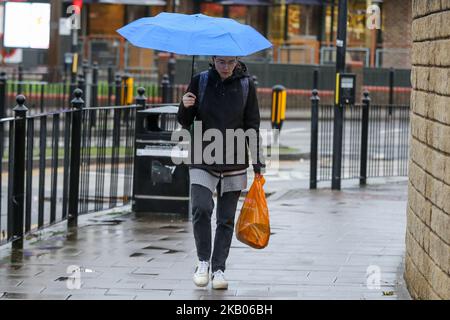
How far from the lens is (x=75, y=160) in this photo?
39.3ft

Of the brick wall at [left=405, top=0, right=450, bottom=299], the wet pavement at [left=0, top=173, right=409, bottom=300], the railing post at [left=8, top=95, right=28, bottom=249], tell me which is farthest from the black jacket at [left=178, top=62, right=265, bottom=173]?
the railing post at [left=8, top=95, right=28, bottom=249]

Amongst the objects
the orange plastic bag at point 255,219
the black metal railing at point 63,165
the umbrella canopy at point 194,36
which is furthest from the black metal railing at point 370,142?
the orange plastic bag at point 255,219

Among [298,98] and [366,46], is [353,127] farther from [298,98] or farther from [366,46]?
[366,46]

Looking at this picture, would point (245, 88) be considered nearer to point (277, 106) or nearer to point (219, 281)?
point (219, 281)

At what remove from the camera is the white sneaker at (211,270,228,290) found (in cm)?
865

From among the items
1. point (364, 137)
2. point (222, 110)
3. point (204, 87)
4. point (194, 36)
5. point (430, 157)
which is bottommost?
point (364, 137)

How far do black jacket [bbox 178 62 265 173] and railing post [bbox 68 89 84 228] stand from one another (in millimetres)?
3340

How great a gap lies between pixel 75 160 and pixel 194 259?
241 centimetres

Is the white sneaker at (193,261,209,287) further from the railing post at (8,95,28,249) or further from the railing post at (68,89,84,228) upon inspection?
the railing post at (68,89,84,228)

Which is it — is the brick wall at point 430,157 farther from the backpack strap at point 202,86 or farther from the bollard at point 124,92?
the bollard at point 124,92

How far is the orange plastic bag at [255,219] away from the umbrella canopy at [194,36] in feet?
3.30

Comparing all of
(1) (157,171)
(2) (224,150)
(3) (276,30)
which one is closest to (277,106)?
(1) (157,171)

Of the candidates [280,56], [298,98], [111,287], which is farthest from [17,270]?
[280,56]
